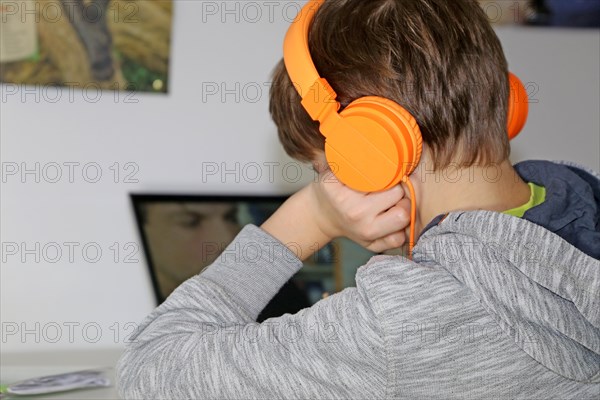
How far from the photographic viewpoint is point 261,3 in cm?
155

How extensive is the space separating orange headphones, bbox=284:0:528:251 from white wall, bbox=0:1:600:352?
2.23ft

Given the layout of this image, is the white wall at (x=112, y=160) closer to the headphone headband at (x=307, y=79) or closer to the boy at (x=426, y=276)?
the boy at (x=426, y=276)

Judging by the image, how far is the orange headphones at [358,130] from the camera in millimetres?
788

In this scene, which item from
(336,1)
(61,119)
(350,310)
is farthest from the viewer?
(61,119)

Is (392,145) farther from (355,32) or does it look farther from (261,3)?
(261,3)

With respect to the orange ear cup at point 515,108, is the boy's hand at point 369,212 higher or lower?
lower

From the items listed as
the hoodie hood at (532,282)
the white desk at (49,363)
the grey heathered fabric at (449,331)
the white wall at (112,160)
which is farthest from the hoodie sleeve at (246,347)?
the white wall at (112,160)

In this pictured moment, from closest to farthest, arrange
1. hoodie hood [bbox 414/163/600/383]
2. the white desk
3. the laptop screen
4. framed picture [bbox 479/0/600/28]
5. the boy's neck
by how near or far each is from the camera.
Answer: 1. hoodie hood [bbox 414/163/600/383]
2. the boy's neck
3. the white desk
4. the laptop screen
5. framed picture [bbox 479/0/600/28]

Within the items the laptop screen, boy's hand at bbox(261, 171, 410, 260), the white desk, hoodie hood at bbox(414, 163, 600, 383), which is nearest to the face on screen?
the laptop screen

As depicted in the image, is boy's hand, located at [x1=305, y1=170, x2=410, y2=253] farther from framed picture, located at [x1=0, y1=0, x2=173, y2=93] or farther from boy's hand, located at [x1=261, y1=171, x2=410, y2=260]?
framed picture, located at [x1=0, y1=0, x2=173, y2=93]

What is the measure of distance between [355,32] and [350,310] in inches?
11.6

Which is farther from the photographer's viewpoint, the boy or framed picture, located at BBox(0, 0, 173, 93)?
framed picture, located at BBox(0, 0, 173, 93)

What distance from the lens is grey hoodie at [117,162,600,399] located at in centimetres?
74

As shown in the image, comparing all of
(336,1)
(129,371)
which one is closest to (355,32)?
(336,1)
